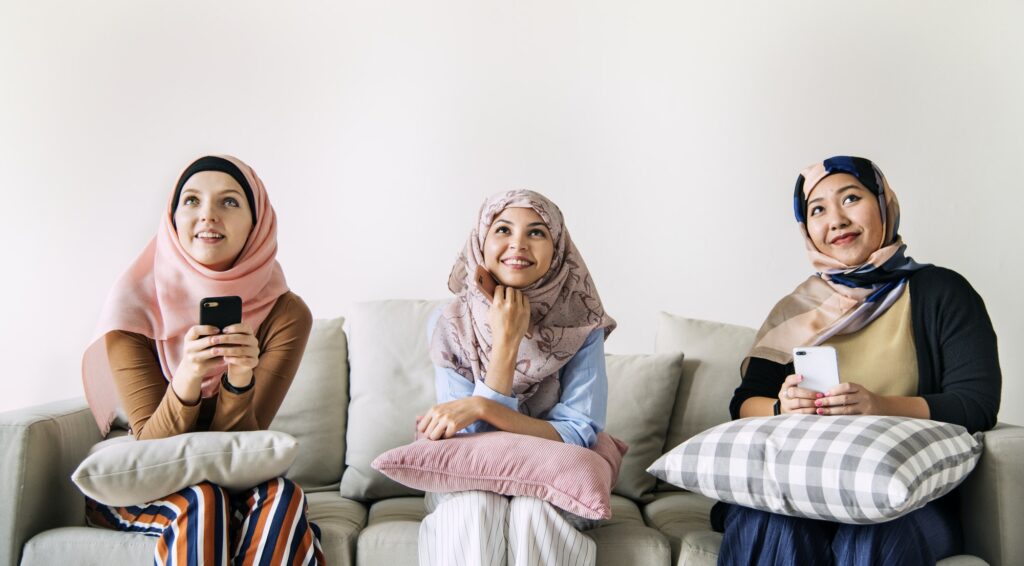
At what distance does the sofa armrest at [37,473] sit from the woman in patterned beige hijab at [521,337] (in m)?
0.80

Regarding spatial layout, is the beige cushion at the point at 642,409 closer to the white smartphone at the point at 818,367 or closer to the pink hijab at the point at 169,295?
the white smartphone at the point at 818,367

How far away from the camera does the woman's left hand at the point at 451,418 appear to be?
71.8 inches

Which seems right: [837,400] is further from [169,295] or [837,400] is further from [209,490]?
[169,295]

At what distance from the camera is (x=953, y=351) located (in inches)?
78.0

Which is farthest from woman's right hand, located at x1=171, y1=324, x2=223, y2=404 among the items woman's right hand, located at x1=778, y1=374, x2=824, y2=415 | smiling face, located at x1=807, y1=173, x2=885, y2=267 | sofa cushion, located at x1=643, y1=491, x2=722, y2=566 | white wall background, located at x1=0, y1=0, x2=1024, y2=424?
smiling face, located at x1=807, y1=173, x2=885, y2=267

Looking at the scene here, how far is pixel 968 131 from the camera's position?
9.04 ft

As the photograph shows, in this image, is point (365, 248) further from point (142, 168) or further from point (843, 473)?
point (843, 473)

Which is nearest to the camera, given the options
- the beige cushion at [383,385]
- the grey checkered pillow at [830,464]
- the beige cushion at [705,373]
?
the grey checkered pillow at [830,464]

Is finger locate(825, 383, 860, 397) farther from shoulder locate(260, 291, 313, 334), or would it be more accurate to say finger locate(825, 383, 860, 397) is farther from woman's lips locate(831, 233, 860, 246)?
shoulder locate(260, 291, 313, 334)

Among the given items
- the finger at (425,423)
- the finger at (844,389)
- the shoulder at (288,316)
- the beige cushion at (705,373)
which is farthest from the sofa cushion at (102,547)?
the finger at (844,389)

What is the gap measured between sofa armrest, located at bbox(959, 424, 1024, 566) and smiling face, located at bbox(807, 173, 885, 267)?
534mm

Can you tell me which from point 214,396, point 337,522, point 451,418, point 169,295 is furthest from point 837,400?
point 169,295

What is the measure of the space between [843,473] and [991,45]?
1.85m

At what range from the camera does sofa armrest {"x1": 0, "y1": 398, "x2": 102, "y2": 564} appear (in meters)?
1.78
